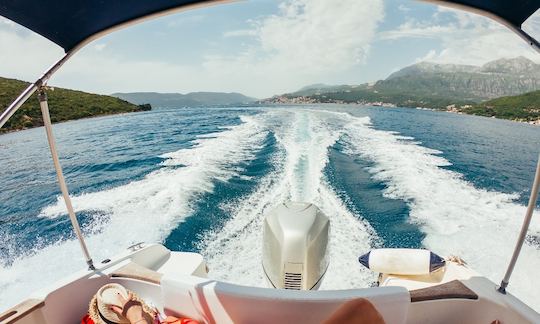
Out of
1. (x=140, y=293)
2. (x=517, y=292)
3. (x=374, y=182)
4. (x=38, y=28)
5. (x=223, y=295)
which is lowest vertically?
(x=517, y=292)

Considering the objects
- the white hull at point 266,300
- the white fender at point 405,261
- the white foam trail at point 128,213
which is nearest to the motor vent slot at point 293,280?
the white fender at point 405,261

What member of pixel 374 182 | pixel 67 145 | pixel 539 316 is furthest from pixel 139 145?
pixel 539 316

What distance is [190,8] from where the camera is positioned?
128cm

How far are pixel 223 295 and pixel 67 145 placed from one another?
15334 mm

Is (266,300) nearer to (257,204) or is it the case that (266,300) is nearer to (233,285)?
(233,285)

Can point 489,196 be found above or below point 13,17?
below

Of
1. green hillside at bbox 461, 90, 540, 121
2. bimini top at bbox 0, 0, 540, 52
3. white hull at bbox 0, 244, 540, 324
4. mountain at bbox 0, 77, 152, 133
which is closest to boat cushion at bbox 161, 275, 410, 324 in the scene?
white hull at bbox 0, 244, 540, 324

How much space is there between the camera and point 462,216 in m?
4.93

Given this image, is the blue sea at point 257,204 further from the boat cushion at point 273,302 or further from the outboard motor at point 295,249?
the boat cushion at point 273,302

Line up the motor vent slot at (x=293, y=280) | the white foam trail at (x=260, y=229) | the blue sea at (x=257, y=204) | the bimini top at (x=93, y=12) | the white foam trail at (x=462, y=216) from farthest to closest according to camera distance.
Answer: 1. the blue sea at (x=257, y=204)
2. the white foam trail at (x=462, y=216)
3. the white foam trail at (x=260, y=229)
4. the motor vent slot at (x=293, y=280)
5. the bimini top at (x=93, y=12)

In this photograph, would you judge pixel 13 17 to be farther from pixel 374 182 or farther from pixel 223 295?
pixel 374 182

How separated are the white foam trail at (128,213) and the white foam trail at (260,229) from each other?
873 mm

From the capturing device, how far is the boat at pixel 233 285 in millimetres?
1227

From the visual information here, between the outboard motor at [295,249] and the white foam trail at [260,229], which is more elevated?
the outboard motor at [295,249]
